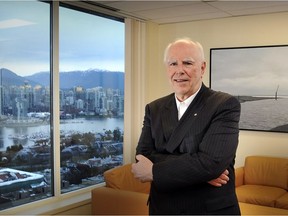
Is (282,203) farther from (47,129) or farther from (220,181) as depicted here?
(47,129)

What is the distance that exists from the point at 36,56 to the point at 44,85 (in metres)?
0.33

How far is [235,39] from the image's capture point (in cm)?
519

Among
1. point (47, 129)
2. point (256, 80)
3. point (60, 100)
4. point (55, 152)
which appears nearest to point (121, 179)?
point (55, 152)

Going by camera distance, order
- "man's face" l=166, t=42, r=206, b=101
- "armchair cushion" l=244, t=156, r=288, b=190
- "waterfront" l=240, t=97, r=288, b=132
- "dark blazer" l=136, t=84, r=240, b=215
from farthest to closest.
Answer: "waterfront" l=240, t=97, r=288, b=132, "armchair cushion" l=244, t=156, r=288, b=190, "man's face" l=166, t=42, r=206, b=101, "dark blazer" l=136, t=84, r=240, b=215

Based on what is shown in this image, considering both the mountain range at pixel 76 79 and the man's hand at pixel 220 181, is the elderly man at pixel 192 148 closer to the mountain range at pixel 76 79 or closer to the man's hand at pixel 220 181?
the man's hand at pixel 220 181

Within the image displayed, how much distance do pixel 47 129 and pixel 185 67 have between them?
275 centimetres

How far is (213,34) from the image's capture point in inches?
210

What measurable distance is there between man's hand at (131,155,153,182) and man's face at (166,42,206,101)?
391 millimetres

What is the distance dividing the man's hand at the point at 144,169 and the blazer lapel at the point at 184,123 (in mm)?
129

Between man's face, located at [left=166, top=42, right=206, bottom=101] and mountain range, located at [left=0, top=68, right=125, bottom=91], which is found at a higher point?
mountain range, located at [left=0, top=68, right=125, bottom=91]

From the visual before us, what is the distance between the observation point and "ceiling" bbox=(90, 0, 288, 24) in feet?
13.9

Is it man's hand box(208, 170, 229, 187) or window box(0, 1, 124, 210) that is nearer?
man's hand box(208, 170, 229, 187)

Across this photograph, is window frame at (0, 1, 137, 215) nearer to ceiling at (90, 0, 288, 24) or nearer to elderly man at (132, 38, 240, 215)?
ceiling at (90, 0, 288, 24)

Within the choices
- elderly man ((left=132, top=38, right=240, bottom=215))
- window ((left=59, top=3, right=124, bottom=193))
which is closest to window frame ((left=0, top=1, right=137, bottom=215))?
window ((left=59, top=3, right=124, bottom=193))
